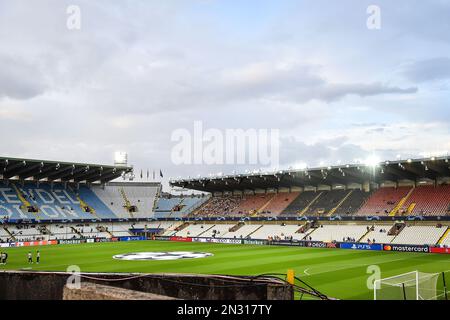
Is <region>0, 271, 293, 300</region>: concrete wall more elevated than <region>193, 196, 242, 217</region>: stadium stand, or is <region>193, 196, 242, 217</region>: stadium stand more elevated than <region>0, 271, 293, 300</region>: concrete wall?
<region>193, 196, 242, 217</region>: stadium stand

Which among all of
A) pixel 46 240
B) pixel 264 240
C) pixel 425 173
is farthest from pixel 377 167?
pixel 46 240

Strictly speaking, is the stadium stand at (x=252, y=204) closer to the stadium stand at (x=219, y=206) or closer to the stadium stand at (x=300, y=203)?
the stadium stand at (x=219, y=206)

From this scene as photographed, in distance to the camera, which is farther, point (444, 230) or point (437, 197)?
point (437, 197)

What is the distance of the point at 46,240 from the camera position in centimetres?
6700

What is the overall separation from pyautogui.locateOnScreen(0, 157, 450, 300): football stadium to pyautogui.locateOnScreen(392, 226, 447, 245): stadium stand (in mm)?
223

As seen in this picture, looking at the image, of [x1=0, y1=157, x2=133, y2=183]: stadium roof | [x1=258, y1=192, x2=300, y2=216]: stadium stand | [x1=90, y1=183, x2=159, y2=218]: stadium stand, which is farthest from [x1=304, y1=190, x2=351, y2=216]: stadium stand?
[x1=0, y1=157, x2=133, y2=183]: stadium roof

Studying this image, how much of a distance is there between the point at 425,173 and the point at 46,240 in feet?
189

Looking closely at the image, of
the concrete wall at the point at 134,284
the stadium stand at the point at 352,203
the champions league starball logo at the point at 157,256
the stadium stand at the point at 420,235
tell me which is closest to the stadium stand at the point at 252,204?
the stadium stand at the point at 352,203

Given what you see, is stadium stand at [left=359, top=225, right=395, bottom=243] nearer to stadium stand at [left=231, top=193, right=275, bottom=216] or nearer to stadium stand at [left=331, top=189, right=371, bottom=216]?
stadium stand at [left=331, top=189, right=371, bottom=216]

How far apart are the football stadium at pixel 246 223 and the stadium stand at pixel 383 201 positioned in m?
0.17

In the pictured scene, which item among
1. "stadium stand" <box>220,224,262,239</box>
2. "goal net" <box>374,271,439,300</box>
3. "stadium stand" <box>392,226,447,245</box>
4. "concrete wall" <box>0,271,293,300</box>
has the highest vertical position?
"stadium stand" <box>220,224,262,239</box>

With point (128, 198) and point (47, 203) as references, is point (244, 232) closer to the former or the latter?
point (128, 198)

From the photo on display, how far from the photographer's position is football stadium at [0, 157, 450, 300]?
3747cm
